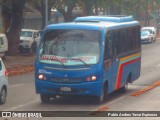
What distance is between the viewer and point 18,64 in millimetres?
37281

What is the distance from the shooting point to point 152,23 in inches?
4008

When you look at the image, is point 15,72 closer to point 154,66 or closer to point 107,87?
point 154,66

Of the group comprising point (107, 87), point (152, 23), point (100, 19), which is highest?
point (100, 19)

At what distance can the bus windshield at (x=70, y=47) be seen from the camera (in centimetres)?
1916

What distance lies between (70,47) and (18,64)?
1812 cm

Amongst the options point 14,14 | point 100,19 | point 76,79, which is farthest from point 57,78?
point 14,14

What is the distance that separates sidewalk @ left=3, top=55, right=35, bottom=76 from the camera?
3341 cm

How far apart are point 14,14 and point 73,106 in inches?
957

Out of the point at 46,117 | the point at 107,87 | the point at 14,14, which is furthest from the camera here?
the point at 14,14

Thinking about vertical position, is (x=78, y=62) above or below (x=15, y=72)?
above

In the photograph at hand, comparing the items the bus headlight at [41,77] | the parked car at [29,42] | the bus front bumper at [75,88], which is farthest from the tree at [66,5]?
the bus front bumper at [75,88]

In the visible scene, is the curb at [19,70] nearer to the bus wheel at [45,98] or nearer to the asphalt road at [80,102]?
the asphalt road at [80,102]

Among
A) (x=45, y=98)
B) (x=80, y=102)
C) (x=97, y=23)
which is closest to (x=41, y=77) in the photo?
(x=45, y=98)

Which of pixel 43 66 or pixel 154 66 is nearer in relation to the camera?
pixel 43 66
